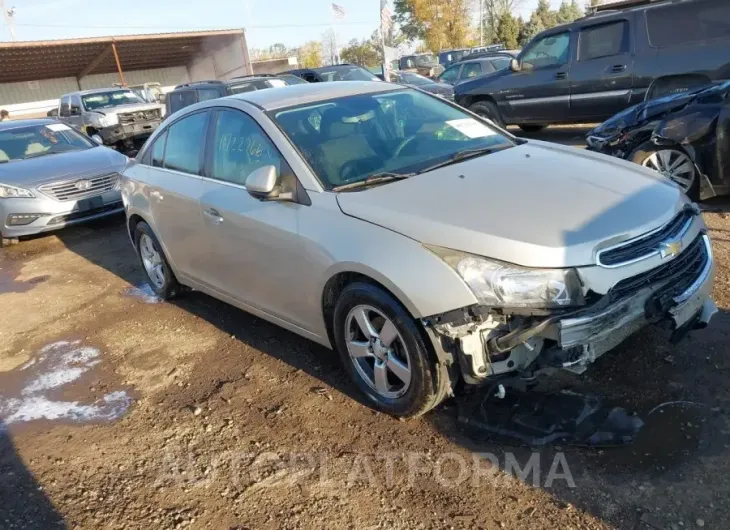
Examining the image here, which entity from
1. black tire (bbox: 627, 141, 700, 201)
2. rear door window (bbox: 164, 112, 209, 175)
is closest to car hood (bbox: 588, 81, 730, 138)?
black tire (bbox: 627, 141, 700, 201)

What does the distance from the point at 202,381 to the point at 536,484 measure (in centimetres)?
230

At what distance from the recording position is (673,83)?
864cm

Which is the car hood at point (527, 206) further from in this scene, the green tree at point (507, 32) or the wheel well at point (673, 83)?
the green tree at point (507, 32)

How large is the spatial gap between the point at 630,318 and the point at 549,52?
8.53m

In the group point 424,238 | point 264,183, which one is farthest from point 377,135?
point 424,238

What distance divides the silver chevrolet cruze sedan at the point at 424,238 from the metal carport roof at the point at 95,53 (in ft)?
103

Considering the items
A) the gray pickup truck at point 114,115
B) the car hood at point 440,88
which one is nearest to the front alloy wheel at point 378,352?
the car hood at point 440,88

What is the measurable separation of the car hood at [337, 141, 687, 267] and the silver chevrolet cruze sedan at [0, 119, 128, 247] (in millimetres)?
6306

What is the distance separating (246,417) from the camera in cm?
358

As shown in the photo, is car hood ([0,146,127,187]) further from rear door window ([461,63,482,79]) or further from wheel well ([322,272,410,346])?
rear door window ([461,63,482,79])

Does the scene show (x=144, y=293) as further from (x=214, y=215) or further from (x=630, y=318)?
(x=630, y=318)

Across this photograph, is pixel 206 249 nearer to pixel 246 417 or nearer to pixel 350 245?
pixel 246 417

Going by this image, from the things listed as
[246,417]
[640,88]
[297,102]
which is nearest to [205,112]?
[297,102]

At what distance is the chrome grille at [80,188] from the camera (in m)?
8.21
